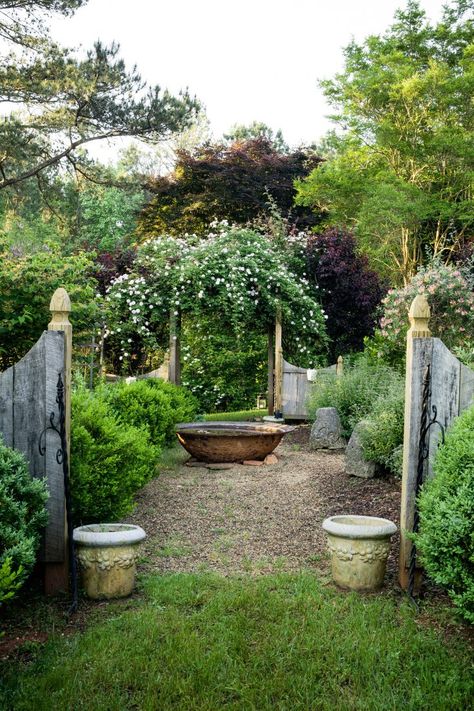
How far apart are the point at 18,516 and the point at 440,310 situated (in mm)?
9371

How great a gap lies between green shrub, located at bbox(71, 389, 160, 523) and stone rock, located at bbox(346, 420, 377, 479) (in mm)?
2952

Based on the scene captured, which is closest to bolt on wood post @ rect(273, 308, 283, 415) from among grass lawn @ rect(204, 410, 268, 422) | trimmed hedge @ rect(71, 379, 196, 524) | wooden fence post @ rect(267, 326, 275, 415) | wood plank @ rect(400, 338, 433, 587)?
wooden fence post @ rect(267, 326, 275, 415)

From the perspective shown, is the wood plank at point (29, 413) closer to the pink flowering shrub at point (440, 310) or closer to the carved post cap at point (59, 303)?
the carved post cap at point (59, 303)

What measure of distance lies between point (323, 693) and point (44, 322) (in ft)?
19.1

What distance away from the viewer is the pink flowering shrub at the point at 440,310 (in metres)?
11.0

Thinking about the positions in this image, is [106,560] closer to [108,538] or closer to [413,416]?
[108,538]

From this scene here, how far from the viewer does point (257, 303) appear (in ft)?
39.8

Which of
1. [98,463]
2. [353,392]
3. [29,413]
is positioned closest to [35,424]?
[29,413]

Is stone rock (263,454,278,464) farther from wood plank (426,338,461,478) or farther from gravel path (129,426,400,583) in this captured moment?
wood plank (426,338,461,478)

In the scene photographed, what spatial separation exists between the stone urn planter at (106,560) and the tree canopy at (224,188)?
16.5 m

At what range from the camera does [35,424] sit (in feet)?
12.5

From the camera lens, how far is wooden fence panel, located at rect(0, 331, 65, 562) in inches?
150

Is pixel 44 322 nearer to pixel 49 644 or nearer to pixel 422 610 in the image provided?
pixel 49 644

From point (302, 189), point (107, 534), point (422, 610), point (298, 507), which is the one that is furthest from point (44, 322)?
point (302, 189)
